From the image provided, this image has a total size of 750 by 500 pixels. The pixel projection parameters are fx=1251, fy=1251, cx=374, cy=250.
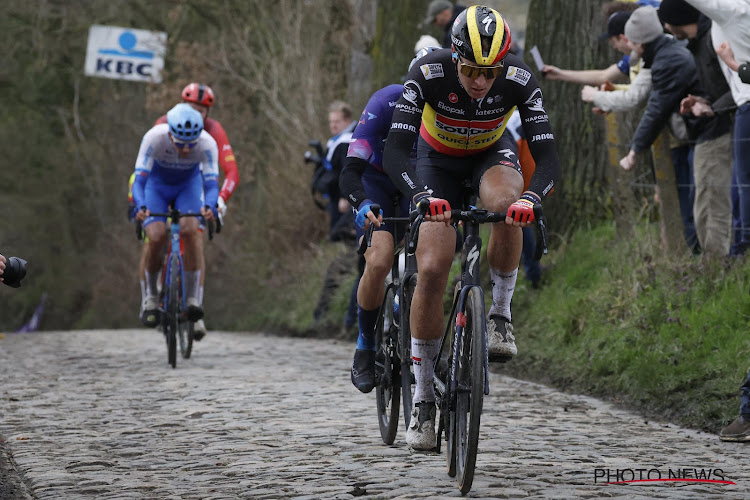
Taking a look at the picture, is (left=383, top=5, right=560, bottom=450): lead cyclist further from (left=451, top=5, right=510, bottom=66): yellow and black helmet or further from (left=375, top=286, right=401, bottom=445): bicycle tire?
(left=375, top=286, right=401, bottom=445): bicycle tire

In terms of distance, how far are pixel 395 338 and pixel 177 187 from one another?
5874 millimetres

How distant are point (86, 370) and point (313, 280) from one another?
7918 mm

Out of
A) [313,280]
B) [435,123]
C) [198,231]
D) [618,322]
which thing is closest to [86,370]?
[198,231]

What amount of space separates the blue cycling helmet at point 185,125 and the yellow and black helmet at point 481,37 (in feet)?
20.0

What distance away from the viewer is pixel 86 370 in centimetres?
1188

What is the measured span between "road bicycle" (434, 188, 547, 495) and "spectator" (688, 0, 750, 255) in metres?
3.46

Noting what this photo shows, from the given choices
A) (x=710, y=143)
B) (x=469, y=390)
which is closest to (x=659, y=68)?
(x=710, y=143)

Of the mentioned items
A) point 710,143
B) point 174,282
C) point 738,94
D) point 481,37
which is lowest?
point 174,282

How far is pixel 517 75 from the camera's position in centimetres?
614

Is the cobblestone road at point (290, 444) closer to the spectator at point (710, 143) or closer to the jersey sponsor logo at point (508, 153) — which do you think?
the jersey sponsor logo at point (508, 153)

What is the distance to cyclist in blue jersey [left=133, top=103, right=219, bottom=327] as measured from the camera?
11.8 metres

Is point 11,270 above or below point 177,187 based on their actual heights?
below

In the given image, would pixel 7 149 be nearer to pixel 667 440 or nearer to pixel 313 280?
pixel 313 280

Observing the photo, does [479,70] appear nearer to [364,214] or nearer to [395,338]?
[364,214]
